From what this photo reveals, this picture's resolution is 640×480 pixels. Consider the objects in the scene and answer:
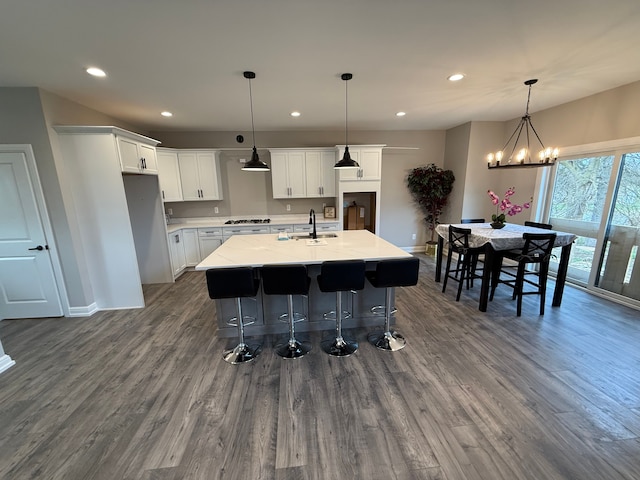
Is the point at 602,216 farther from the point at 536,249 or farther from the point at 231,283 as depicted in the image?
the point at 231,283

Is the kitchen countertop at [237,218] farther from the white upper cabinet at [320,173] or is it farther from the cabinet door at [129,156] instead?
the cabinet door at [129,156]

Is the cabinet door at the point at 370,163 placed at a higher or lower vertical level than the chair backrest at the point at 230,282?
higher

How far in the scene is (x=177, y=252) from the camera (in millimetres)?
4879

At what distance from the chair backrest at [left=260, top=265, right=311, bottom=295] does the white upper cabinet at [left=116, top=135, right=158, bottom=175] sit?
261 cm

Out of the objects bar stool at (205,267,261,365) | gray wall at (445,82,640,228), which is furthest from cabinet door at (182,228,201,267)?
gray wall at (445,82,640,228)

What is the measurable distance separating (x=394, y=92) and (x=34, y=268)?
501 centimetres

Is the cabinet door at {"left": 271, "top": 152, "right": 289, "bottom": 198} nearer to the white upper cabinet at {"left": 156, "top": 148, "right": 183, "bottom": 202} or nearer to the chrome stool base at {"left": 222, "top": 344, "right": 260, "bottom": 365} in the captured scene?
the white upper cabinet at {"left": 156, "top": 148, "right": 183, "bottom": 202}

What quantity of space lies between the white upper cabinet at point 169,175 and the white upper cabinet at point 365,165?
3211 millimetres

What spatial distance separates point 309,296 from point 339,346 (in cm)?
62

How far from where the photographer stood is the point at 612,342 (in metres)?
2.64

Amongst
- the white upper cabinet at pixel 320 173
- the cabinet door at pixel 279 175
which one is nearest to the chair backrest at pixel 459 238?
the white upper cabinet at pixel 320 173

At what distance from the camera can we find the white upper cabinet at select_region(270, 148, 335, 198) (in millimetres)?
5270

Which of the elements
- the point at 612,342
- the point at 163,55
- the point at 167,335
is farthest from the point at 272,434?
the point at 612,342

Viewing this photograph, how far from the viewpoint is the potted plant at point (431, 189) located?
5516 mm
